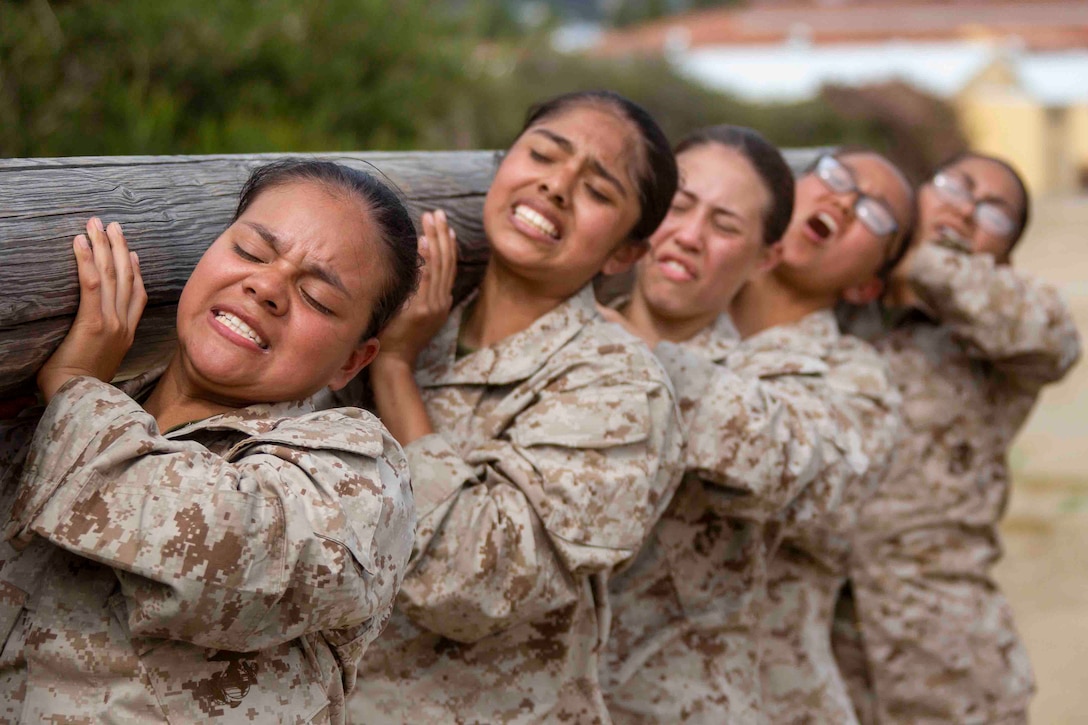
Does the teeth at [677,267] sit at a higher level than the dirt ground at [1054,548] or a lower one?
higher

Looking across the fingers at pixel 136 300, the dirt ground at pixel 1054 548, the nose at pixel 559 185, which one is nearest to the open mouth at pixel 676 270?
the nose at pixel 559 185

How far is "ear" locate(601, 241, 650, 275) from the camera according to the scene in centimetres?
266

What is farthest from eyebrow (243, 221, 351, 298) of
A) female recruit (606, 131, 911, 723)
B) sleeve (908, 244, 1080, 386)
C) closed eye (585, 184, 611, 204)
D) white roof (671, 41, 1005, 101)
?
white roof (671, 41, 1005, 101)

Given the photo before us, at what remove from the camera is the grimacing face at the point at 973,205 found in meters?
4.00

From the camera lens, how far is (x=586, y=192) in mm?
2559

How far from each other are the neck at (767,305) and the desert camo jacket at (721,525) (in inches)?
15.8

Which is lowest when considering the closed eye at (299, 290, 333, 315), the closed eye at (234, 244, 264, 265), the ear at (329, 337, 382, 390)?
the ear at (329, 337, 382, 390)

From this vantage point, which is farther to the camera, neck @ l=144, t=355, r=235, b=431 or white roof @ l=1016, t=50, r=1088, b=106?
white roof @ l=1016, t=50, r=1088, b=106

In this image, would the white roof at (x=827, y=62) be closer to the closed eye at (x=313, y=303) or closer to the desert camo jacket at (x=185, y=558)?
the closed eye at (x=313, y=303)

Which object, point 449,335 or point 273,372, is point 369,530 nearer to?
point 273,372

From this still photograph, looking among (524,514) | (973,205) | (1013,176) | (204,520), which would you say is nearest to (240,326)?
(204,520)

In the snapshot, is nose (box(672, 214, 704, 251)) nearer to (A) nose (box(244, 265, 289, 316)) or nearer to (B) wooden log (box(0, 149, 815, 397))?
(B) wooden log (box(0, 149, 815, 397))

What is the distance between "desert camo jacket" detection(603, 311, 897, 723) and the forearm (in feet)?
1.95

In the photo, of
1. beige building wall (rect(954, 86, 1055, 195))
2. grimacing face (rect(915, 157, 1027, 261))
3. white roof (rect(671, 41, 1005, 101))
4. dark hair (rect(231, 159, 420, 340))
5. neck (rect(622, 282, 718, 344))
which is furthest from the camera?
white roof (rect(671, 41, 1005, 101))
